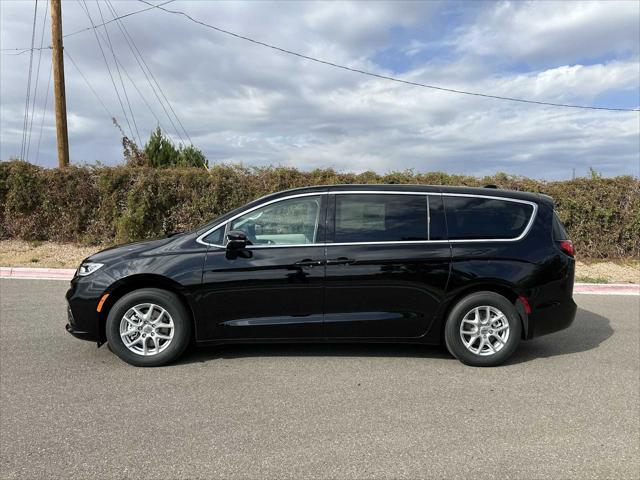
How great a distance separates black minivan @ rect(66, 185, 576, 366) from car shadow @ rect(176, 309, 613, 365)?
1.12 feet

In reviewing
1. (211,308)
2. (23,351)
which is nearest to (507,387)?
(211,308)

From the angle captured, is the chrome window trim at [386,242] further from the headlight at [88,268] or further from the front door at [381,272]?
the headlight at [88,268]

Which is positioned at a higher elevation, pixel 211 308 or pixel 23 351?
pixel 211 308

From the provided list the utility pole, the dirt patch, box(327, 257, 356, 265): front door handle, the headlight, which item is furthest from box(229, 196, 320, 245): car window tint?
the utility pole

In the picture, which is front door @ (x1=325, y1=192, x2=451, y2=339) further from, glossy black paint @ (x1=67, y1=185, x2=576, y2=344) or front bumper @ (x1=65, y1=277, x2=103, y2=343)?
front bumper @ (x1=65, y1=277, x2=103, y2=343)

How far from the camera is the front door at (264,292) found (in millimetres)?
4660

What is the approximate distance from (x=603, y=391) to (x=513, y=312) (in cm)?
98

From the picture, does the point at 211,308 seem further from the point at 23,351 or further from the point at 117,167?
the point at 117,167

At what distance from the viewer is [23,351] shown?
16.6 feet

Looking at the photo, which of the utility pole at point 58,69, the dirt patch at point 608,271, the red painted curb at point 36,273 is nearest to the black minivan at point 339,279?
the red painted curb at point 36,273

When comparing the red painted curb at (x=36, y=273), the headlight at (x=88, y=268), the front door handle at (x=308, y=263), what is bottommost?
the red painted curb at (x=36, y=273)

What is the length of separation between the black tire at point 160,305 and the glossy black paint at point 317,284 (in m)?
0.10

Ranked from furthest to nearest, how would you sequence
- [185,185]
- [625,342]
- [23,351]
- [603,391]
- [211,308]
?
[185,185] → [625,342] → [23,351] → [211,308] → [603,391]

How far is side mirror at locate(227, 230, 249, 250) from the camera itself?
460 cm
